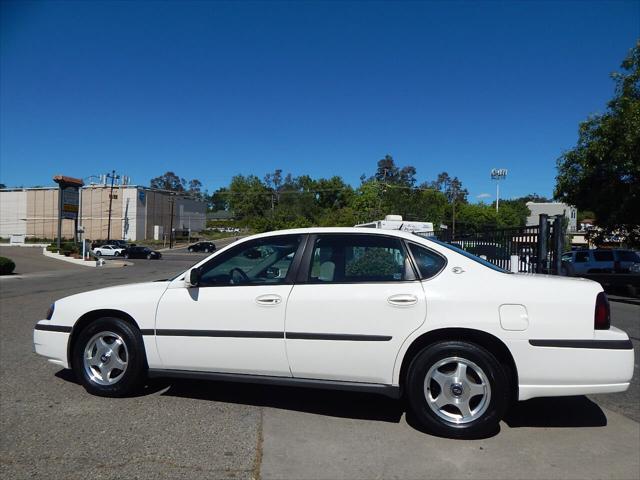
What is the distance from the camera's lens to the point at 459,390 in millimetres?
3820

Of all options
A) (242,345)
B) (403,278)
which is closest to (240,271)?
(242,345)

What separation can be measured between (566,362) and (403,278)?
133cm

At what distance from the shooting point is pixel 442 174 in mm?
123750

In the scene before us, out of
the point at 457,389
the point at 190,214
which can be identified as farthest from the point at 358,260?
the point at 190,214

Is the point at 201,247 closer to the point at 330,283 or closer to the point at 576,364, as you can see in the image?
the point at 330,283

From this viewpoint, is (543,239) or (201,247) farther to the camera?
(201,247)

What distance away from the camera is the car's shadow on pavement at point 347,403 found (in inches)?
170

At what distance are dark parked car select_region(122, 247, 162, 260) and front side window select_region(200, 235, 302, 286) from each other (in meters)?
49.7

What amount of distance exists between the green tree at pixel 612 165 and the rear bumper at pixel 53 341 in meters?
16.7

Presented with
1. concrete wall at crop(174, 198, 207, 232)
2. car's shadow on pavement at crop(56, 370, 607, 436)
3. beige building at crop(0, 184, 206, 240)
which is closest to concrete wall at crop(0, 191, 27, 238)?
beige building at crop(0, 184, 206, 240)

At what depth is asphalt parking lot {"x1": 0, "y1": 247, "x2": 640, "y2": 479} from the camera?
10.9 ft

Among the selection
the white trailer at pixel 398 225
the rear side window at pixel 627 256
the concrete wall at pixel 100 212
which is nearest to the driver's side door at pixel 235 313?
the white trailer at pixel 398 225

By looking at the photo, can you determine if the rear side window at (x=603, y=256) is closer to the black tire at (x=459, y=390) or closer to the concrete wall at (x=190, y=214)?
the black tire at (x=459, y=390)

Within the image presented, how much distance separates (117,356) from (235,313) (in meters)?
1.30
